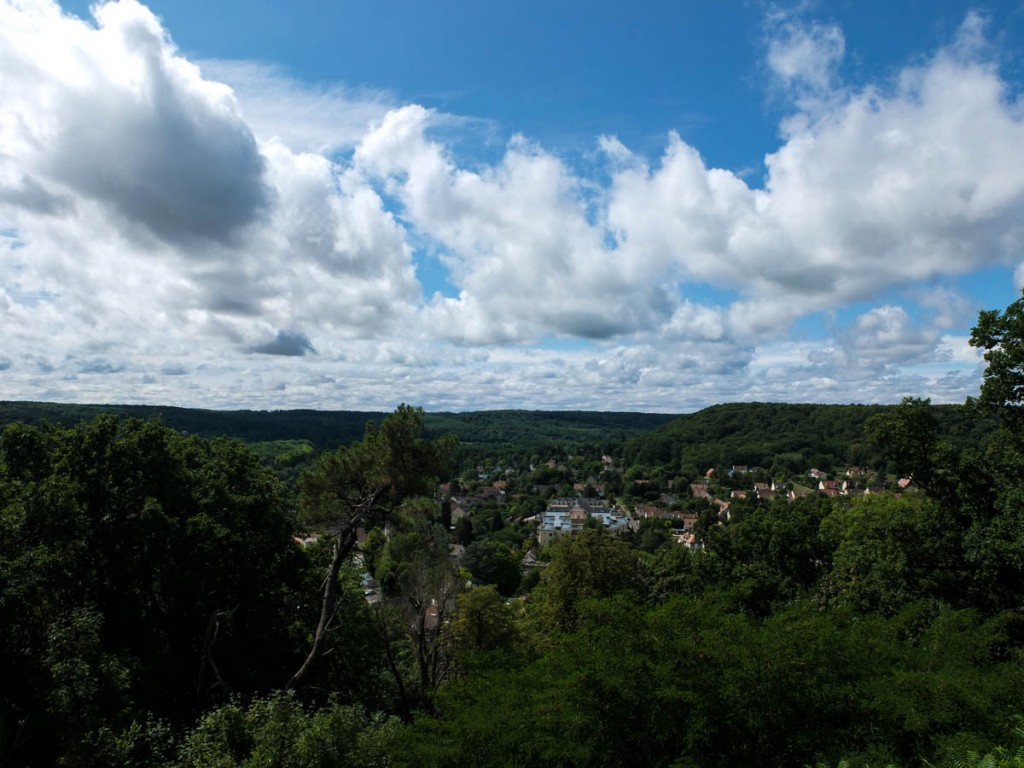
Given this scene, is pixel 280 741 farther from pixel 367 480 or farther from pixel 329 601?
pixel 367 480

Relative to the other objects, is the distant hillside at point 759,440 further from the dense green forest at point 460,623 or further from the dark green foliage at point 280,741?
the dark green foliage at point 280,741

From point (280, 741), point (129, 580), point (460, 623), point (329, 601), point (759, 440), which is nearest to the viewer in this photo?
point (280, 741)

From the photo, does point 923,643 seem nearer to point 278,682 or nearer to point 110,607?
point 278,682

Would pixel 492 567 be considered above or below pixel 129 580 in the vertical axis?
below

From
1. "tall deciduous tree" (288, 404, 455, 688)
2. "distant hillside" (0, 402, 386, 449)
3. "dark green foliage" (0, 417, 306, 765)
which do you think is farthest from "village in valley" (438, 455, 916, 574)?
"tall deciduous tree" (288, 404, 455, 688)

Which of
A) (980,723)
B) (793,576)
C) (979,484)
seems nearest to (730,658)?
(980,723)

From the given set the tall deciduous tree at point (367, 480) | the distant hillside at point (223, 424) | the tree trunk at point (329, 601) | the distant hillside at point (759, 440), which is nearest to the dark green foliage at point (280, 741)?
the tree trunk at point (329, 601)

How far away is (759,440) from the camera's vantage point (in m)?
151

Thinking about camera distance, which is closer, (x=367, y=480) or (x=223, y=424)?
(x=367, y=480)

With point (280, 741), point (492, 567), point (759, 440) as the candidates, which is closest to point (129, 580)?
point (280, 741)

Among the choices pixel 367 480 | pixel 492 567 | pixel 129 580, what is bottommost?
pixel 492 567

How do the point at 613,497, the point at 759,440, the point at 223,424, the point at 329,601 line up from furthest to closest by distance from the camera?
the point at 223,424 < the point at 759,440 < the point at 613,497 < the point at 329,601

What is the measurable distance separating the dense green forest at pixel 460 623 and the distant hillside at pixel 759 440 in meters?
110

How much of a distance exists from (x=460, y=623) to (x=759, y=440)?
14591 centimetres
